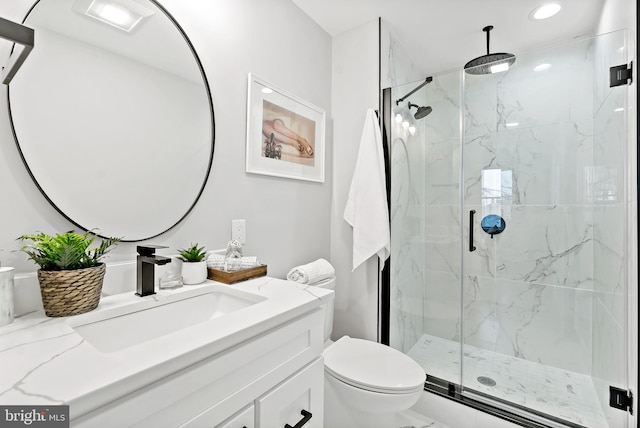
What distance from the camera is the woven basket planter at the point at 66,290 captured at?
74 centimetres

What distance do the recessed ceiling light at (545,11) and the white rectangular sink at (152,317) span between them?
2.27 m

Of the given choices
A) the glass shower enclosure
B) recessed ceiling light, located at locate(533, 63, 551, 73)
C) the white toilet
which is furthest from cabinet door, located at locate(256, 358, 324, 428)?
recessed ceiling light, located at locate(533, 63, 551, 73)

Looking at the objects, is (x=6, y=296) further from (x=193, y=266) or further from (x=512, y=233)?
(x=512, y=233)

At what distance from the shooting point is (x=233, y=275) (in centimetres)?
114

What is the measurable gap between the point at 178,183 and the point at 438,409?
1.80 metres

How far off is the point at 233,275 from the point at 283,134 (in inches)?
33.6

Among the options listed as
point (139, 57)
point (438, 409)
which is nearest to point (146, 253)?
point (139, 57)

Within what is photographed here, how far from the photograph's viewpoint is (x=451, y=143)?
2.09m

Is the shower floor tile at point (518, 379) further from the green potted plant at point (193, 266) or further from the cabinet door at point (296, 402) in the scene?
the green potted plant at point (193, 266)

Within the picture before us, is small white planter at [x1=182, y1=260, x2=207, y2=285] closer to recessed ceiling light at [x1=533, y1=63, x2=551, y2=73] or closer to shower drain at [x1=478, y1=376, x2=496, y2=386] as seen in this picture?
shower drain at [x1=478, y1=376, x2=496, y2=386]

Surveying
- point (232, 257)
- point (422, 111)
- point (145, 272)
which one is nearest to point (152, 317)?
point (145, 272)

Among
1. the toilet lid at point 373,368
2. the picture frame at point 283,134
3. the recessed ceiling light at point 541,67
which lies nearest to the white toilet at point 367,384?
the toilet lid at point 373,368

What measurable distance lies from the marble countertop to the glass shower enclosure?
1.45 metres

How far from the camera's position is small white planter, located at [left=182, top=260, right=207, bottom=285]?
1.11 metres
